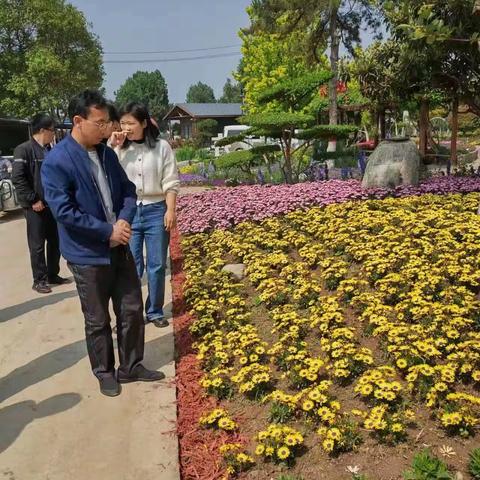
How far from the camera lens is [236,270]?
5586mm

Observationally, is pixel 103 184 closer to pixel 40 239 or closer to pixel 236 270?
pixel 236 270

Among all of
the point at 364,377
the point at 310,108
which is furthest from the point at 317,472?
the point at 310,108

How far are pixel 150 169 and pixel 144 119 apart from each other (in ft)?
1.33

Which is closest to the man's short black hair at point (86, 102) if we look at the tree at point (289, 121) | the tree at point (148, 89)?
the tree at point (289, 121)

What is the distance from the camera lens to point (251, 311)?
471 centimetres

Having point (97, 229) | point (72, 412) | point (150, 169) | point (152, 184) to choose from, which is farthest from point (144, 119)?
point (72, 412)

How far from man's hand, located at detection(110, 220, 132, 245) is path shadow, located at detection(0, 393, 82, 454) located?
111 centimetres

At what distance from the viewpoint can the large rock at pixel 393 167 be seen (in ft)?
27.3

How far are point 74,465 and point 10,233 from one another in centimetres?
781

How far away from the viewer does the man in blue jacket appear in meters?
3.26

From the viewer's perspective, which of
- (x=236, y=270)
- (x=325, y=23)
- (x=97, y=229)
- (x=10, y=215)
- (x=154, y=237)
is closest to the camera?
(x=97, y=229)

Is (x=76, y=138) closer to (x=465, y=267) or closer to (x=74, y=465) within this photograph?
(x=74, y=465)

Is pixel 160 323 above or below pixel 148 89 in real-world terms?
below

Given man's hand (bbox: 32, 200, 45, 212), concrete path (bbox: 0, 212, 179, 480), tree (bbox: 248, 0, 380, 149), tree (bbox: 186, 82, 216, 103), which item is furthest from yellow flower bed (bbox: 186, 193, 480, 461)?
tree (bbox: 186, 82, 216, 103)
